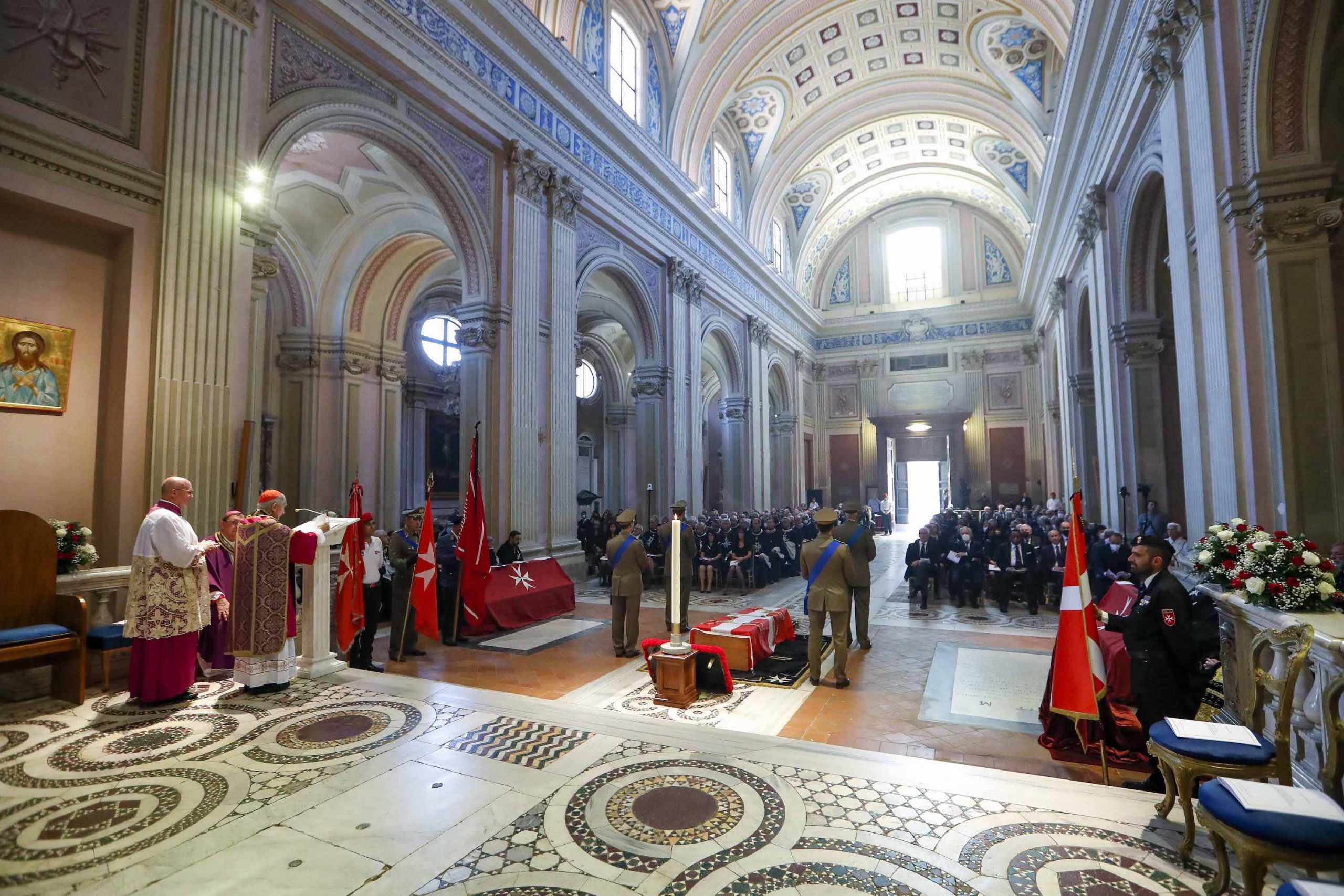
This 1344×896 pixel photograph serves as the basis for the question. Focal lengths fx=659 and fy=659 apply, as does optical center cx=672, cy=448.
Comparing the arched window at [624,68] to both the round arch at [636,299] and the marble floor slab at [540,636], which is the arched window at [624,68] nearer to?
the round arch at [636,299]

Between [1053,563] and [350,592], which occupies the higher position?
[350,592]

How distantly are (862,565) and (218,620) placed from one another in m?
5.77

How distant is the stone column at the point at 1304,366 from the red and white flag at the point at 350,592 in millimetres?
7842

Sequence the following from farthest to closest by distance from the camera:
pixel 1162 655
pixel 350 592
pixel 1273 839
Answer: pixel 350 592, pixel 1162 655, pixel 1273 839

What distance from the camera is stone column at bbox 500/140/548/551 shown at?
9.98 metres

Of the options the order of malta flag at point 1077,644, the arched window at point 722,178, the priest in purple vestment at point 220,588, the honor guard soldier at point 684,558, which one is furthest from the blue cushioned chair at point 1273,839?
the arched window at point 722,178

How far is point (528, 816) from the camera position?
304 centimetres

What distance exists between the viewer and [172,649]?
448 cm

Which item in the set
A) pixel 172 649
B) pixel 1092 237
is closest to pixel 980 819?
pixel 172 649

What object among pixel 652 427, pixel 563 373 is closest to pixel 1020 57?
pixel 652 427

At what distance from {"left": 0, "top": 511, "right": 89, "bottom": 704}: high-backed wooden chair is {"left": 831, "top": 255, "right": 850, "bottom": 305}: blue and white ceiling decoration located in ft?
85.9

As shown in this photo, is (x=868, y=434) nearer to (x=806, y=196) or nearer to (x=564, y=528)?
(x=806, y=196)

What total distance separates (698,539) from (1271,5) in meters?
9.51

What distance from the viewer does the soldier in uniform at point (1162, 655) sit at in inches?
136
